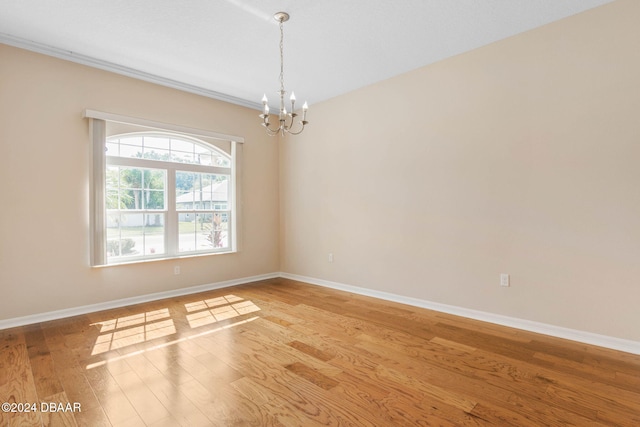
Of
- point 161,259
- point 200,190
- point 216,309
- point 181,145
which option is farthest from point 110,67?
point 216,309

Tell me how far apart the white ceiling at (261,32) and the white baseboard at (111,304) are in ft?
9.18

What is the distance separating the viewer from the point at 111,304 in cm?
388

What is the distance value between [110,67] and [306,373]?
4.01 meters

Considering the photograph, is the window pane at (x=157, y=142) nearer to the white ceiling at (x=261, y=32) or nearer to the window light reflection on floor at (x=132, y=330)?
the white ceiling at (x=261, y=32)

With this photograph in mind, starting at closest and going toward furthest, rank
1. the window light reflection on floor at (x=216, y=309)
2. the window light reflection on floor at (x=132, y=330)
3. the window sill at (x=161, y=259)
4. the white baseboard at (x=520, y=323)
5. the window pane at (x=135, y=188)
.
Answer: the white baseboard at (x=520, y=323) → the window light reflection on floor at (x=132, y=330) → the window light reflection on floor at (x=216, y=309) → the window sill at (x=161, y=259) → the window pane at (x=135, y=188)

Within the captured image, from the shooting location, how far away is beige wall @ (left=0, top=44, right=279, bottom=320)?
3258mm

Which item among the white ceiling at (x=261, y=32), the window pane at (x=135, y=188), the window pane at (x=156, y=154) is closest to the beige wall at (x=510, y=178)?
the white ceiling at (x=261, y=32)

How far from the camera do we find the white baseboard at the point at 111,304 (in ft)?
10.9

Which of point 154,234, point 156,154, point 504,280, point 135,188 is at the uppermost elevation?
point 156,154

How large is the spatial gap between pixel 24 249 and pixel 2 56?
1.96 m

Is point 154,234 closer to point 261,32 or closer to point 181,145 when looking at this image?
point 181,145

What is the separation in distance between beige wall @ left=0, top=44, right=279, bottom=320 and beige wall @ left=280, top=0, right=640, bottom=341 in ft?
9.06

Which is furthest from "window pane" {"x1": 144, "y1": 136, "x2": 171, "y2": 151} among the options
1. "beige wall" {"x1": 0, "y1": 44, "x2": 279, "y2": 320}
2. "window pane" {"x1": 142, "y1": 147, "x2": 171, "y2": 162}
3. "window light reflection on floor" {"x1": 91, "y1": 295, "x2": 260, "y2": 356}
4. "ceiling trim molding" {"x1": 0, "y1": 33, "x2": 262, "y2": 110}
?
"window light reflection on floor" {"x1": 91, "y1": 295, "x2": 260, "y2": 356}

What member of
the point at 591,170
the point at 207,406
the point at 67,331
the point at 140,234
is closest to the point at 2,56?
the point at 140,234
